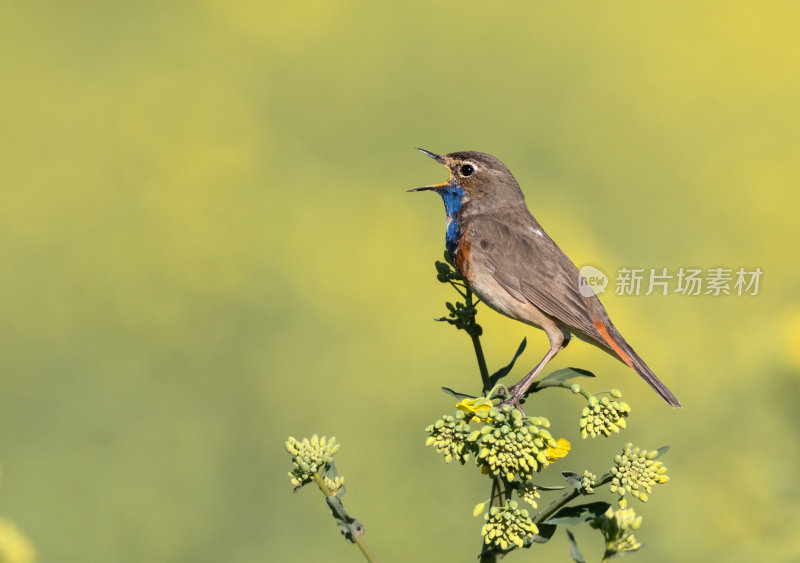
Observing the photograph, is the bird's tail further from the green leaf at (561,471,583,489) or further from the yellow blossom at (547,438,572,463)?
the green leaf at (561,471,583,489)

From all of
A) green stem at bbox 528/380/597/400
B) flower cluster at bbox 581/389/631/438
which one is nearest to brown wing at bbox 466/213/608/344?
green stem at bbox 528/380/597/400

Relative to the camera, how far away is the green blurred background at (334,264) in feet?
14.5

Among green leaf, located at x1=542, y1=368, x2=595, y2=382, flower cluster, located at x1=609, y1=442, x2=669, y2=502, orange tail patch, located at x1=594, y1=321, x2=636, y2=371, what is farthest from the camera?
orange tail patch, located at x1=594, y1=321, x2=636, y2=371

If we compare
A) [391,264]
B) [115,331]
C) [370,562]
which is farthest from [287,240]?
[370,562]

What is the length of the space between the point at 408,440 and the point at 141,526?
1339mm

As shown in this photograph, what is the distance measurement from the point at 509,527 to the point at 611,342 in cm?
145

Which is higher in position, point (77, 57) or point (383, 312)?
point (77, 57)

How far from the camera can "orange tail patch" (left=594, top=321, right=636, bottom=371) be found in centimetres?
289

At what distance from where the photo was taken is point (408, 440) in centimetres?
477

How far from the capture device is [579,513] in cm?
167

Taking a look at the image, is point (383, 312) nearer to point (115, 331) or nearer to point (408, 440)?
point (408, 440)

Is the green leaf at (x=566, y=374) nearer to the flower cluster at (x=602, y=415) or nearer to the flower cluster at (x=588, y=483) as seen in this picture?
the flower cluster at (x=602, y=415)

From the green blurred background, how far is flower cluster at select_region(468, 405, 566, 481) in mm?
2000

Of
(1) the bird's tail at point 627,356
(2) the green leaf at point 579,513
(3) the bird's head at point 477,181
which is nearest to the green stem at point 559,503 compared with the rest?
(2) the green leaf at point 579,513
